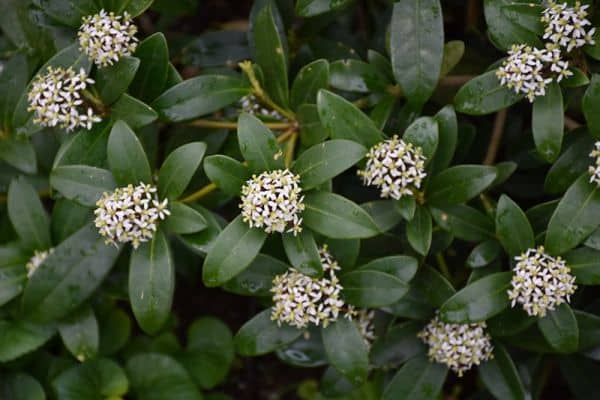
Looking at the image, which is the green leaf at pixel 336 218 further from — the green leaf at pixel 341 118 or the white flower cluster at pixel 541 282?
the white flower cluster at pixel 541 282

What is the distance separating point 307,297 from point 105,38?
1288 mm

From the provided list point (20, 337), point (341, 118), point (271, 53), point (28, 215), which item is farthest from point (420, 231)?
point (20, 337)

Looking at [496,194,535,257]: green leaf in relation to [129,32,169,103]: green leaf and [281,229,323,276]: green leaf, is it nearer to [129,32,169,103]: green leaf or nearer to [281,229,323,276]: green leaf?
[281,229,323,276]: green leaf

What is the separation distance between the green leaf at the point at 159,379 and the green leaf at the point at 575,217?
6.67ft

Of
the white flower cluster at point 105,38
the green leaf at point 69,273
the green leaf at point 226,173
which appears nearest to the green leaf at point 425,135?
the green leaf at point 226,173

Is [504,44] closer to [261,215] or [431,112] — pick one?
[431,112]

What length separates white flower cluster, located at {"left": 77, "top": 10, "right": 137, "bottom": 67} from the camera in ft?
8.58

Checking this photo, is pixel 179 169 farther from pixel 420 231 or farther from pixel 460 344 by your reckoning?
pixel 460 344

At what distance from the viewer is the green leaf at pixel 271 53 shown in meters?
2.98

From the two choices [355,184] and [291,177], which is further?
[355,184]

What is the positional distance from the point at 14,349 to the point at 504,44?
2.65 m

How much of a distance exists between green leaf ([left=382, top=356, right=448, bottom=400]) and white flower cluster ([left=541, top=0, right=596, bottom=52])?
1457 millimetres

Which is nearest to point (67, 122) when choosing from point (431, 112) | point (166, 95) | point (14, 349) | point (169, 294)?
point (166, 95)

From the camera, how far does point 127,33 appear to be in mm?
2666
